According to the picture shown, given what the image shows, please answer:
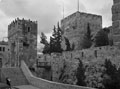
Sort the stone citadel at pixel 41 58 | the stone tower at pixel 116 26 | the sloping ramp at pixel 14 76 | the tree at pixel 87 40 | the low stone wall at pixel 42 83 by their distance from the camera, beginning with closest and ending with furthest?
the stone tower at pixel 116 26 < the low stone wall at pixel 42 83 < the stone citadel at pixel 41 58 < the sloping ramp at pixel 14 76 < the tree at pixel 87 40

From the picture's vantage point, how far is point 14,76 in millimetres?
13969

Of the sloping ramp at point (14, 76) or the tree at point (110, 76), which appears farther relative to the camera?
the sloping ramp at point (14, 76)

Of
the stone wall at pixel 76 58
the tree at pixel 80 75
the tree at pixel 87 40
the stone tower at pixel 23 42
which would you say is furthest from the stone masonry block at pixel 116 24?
the tree at pixel 87 40

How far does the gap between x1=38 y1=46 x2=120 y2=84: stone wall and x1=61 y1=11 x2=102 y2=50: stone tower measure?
548 centimetres

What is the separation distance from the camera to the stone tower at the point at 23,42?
16.1m

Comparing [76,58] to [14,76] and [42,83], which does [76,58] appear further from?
[14,76]

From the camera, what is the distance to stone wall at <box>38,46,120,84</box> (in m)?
11.9

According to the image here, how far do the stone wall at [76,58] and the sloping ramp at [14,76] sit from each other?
3895 millimetres

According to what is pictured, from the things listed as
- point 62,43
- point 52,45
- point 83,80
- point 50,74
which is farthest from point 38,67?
point 62,43

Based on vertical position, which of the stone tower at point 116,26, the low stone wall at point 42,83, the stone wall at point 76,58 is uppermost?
the stone tower at point 116,26

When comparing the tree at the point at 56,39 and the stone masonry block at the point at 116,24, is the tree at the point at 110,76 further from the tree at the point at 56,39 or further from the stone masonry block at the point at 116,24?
the tree at the point at 56,39

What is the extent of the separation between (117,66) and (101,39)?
6.14 metres

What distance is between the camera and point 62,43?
26.1m

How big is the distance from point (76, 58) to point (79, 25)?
839 cm
